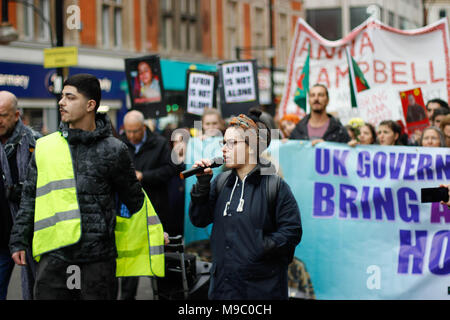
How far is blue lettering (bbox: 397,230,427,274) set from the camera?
549 cm

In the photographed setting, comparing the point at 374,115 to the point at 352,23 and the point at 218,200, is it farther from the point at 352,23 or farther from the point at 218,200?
the point at 352,23

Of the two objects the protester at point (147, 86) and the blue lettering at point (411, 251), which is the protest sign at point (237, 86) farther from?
the blue lettering at point (411, 251)

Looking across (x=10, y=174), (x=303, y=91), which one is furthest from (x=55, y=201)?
(x=303, y=91)

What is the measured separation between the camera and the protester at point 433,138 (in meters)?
5.80

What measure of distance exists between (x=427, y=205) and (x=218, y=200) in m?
2.54

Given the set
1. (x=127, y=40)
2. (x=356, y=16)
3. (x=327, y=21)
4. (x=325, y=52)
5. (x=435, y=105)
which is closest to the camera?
(x=435, y=105)

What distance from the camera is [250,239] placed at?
3.57 m

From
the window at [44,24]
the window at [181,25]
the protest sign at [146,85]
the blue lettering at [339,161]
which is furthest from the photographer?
the window at [181,25]

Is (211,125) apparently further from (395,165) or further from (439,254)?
(439,254)

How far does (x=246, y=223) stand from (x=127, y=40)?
22.5 metres

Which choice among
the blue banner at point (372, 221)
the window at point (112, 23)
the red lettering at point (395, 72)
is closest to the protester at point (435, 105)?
the red lettering at point (395, 72)

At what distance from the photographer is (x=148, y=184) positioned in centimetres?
644

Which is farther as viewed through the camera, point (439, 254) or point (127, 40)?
point (127, 40)

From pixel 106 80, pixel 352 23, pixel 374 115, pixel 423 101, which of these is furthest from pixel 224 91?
pixel 352 23
